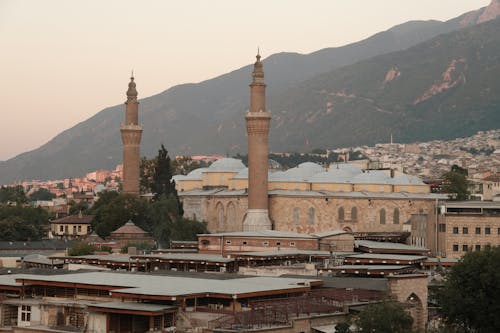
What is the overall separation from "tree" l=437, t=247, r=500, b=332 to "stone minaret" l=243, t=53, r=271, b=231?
121 ft

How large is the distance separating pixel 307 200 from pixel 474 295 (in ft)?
139

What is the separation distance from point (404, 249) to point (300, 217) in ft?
79.5

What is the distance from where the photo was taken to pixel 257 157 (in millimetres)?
75625

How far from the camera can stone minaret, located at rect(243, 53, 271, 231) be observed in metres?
75.2

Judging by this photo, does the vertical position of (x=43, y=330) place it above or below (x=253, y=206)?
below

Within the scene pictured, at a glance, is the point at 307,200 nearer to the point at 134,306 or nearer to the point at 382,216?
the point at 382,216

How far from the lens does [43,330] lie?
33.7 meters

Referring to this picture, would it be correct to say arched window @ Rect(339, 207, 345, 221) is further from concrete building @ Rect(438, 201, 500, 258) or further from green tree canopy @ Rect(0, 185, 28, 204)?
green tree canopy @ Rect(0, 185, 28, 204)

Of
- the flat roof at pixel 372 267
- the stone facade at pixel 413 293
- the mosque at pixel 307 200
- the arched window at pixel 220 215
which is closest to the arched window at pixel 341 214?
the mosque at pixel 307 200

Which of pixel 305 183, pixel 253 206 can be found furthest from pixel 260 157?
pixel 305 183

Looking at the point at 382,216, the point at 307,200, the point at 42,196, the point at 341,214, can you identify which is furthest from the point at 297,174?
the point at 42,196

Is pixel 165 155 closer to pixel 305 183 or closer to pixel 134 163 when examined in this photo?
pixel 134 163

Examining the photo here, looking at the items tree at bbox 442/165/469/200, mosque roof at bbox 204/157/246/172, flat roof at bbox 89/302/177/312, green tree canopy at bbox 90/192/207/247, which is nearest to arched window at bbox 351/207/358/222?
tree at bbox 442/165/469/200

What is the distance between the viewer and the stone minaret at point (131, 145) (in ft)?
288
